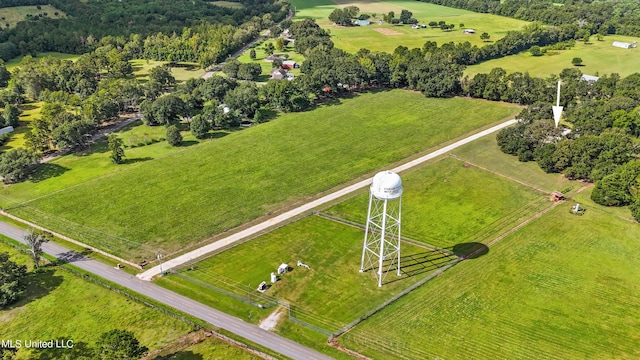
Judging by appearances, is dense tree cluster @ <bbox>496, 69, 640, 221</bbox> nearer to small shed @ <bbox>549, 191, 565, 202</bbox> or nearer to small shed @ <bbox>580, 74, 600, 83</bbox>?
small shed @ <bbox>549, 191, 565, 202</bbox>

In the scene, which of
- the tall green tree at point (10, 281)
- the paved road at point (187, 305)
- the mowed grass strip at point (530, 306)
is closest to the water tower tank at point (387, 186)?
the mowed grass strip at point (530, 306)

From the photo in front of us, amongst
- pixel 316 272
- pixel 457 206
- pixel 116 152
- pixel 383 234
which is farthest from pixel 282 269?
pixel 116 152

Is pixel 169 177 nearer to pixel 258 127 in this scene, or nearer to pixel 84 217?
pixel 84 217

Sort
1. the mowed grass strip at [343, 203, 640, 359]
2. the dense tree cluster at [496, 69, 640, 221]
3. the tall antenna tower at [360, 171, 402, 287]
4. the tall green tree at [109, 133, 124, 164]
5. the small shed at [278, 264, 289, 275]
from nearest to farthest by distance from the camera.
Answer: the mowed grass strip at [343, 203, 640, 359], the tall antenna tower at [360, 171, 402, 287], the small shed at [278, 264, 289, 275], the dense tree cluster at [496, 69, 640, 221], the tall green tree at [109, 133, 124, 164]

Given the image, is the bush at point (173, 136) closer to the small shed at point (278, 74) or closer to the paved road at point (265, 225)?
the paved road at point (265, 225)

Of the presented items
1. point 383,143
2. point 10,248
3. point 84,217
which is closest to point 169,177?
point 84,217

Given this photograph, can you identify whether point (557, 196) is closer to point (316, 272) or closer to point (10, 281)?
point (316, 272)

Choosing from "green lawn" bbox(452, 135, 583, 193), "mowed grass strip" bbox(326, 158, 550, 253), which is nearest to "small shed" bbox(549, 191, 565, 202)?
"mowed grass strip" bbox(326, 158, 550, 253)
